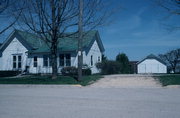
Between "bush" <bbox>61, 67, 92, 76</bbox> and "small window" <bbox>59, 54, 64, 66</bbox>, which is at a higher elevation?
"small window" <bbox>59, 54, 64, 66</bbox>

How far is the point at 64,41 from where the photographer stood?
30078 mm

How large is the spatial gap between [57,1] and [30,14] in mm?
2635

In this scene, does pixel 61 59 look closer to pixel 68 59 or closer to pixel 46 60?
pixel 68 59

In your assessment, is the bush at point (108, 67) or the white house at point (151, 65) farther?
the white house at point (151, 65)

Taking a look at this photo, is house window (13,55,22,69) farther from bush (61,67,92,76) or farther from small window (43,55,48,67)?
bush (61,67,92,76)

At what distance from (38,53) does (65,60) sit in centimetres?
410

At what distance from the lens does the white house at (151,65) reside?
47219 mm

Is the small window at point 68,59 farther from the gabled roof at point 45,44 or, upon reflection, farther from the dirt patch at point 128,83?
the dirt patch at point 128,83

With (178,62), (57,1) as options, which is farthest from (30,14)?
(178,62)

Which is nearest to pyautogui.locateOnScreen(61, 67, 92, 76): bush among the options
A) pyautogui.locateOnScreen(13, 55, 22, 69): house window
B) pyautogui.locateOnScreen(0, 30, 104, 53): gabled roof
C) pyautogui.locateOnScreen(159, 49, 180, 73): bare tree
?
pyautogui.locateOnScreen(0, 30, 104, 53): gabled roof

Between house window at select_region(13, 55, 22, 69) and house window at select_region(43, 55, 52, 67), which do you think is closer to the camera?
house window at select_region(43, 55, 52, 67)

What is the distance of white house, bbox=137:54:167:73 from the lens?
155ft

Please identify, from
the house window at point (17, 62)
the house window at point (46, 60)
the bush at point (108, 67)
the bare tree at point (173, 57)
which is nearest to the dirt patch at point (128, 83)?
the bush at point (108, 67)

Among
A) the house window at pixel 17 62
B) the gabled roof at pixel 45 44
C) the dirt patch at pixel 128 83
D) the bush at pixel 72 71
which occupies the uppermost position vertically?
the gabled roof at pixel 45 44
